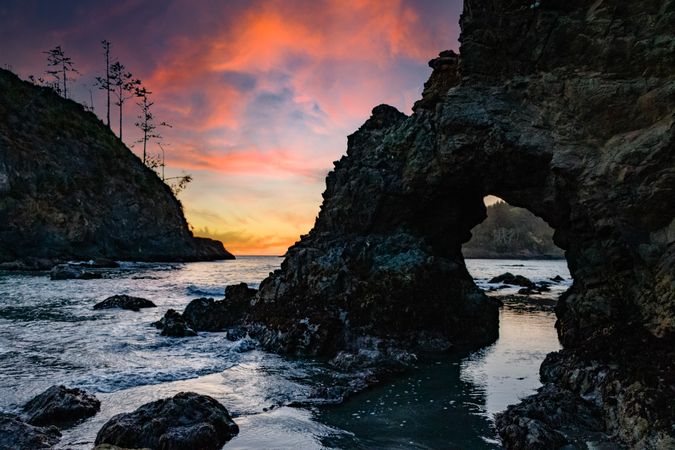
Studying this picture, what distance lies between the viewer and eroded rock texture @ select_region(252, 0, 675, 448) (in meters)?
8.65

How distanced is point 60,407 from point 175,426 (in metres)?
2.64

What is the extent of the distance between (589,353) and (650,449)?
323cm

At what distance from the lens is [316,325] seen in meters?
14.4

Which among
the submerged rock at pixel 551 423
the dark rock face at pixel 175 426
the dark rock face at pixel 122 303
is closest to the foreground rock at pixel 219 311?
the dark rock face at pixel 122 303

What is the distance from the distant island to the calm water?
6739 inches

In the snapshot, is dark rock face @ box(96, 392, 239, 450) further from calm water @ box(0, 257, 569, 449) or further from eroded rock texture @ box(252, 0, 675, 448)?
eroded rock texture @ box(252, 0, 675, 448)

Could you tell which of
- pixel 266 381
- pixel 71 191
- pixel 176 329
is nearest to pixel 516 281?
pixel 176 329

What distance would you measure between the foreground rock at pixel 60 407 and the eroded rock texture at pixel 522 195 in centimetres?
645

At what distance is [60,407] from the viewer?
8156mm

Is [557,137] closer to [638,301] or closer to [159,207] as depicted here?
[638,301]

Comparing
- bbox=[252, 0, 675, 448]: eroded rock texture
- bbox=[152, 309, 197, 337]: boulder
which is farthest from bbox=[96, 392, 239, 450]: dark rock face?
bbox=[152, 309, 197, 337]: boulder

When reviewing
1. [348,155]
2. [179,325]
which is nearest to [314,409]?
[179,325]

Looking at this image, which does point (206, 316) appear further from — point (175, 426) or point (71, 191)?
point (71, 191)

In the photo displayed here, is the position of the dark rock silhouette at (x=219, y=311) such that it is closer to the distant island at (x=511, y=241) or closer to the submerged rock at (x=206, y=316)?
the submerged rock at (x=206, y=316)
